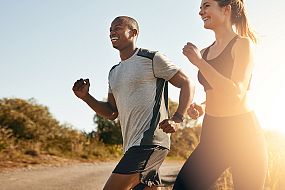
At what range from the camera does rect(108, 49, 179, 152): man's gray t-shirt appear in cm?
341

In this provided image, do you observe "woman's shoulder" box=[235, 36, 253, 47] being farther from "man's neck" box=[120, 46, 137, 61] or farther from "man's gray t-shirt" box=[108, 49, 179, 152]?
"man's neck" box=[120, 46, 137, 61]

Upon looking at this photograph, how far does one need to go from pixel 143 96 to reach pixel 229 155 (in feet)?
2.76

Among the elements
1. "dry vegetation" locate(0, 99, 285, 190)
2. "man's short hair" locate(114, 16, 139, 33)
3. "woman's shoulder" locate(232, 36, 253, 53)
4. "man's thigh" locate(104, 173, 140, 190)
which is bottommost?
"dry vegetation" locate(0, 99, 285, 190)

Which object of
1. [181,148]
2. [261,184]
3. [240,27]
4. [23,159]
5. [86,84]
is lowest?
[181,148]

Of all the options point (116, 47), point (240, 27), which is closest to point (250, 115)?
point (240, 27)

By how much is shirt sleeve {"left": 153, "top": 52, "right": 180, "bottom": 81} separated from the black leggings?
24.3 inches

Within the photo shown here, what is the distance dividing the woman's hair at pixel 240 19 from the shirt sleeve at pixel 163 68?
2.26 feet

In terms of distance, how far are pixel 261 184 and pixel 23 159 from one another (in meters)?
14.4

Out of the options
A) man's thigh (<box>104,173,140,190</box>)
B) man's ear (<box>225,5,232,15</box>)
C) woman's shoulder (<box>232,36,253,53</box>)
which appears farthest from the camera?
man's thigh (<box>104,173,140,190</box>)

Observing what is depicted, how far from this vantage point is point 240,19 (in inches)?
121

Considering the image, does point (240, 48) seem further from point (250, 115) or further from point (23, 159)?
point (23, 159)

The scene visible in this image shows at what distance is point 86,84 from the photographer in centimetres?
380

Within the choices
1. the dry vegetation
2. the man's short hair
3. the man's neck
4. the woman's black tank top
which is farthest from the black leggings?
the dry vegetation

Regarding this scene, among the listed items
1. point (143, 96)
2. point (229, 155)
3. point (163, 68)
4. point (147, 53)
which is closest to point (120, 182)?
point (143, 96)
